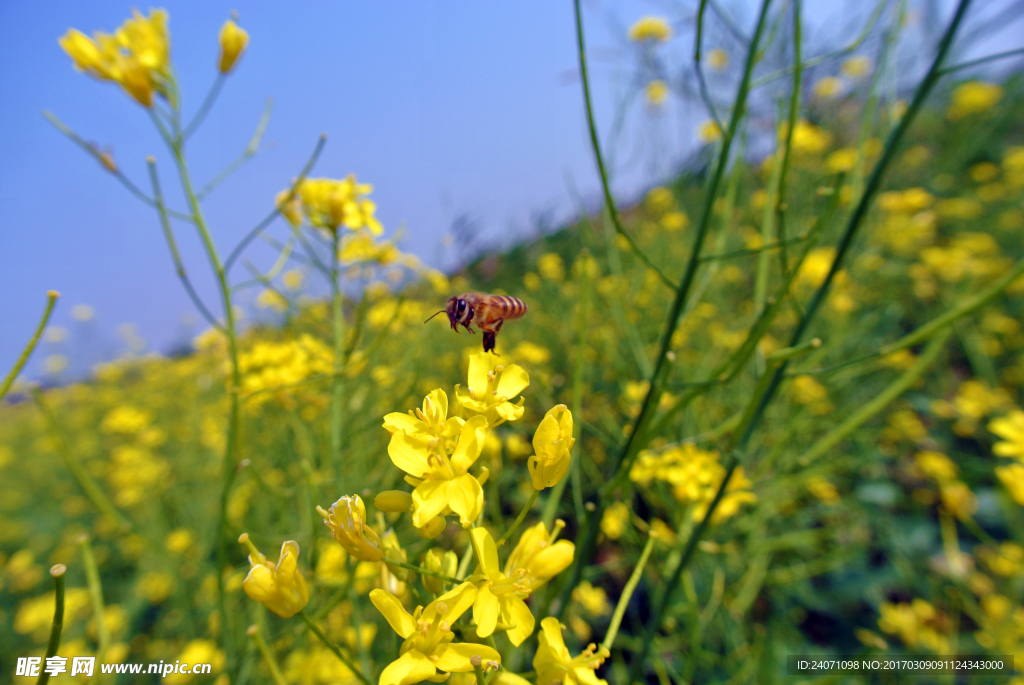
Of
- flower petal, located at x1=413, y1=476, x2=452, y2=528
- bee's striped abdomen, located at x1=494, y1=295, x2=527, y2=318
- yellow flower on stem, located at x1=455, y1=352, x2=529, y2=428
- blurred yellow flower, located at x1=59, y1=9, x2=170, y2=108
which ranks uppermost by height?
blurred yellow flower, located at x1=59, y1=9, x2=170, y2=108

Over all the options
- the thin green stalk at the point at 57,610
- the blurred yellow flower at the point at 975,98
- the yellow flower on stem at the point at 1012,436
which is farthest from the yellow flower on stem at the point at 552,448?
the blurred yellow flower at the point at 975,98

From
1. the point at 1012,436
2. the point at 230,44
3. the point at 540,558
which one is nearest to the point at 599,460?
the point at 1012,436

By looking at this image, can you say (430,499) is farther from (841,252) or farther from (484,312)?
(841,252)

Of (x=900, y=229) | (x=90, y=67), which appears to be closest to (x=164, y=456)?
(x=90, y=67)

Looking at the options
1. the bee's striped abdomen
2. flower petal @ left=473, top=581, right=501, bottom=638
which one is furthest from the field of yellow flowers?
the bee's striped abdomen

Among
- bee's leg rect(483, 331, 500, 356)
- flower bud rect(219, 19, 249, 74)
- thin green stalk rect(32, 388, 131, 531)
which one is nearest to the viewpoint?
bee's leg rect(483, 331, 500, 356)

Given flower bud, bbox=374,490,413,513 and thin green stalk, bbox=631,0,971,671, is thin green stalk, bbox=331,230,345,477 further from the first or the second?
thin green stalk, bbox=631,0,971,671

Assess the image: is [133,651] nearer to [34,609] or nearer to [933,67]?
[34,609]

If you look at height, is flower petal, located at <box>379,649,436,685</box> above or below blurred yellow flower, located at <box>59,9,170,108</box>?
below
